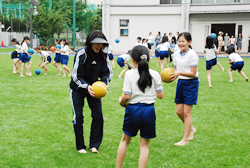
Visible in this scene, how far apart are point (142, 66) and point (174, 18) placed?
29.3 metres

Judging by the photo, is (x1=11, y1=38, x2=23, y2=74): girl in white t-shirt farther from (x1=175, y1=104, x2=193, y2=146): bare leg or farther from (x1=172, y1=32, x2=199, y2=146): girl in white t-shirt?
(x1=175, y1=104, x2=193, y2=146): bare leg

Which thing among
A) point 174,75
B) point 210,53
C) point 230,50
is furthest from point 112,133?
point 230,50

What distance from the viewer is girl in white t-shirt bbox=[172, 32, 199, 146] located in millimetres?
5234

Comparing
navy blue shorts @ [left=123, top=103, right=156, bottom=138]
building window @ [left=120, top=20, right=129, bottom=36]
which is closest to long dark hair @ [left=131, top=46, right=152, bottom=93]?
navy blue shorts @ [left=123, top=103, right=156, bottom=138]

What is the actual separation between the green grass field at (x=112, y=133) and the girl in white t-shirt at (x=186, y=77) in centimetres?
59

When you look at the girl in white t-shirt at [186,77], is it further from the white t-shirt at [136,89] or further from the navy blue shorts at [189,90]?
the white t-shirt at [136,89]

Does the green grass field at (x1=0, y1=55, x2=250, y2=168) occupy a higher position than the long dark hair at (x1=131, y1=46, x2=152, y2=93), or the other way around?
the long dark hair at (x1=131, y1=46, x2=152, y2=93)

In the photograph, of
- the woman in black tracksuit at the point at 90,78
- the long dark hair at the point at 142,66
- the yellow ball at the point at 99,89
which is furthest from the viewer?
the woman in black tracksuit at the point at 90,78

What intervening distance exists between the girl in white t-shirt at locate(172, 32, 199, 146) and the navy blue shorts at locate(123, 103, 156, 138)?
59.9 inches

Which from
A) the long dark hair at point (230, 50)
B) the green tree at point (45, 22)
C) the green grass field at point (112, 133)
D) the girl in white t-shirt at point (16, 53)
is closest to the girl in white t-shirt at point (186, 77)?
the green grass field at point (112, 133)

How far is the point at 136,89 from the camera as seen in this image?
3.80 metres

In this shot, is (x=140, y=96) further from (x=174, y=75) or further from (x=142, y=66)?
(x=174, y=75)

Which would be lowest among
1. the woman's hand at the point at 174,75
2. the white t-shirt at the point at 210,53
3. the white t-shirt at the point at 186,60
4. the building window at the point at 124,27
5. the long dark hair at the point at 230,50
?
the woman's hand at the point at 174,75

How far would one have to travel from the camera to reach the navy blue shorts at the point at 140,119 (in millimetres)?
3795
